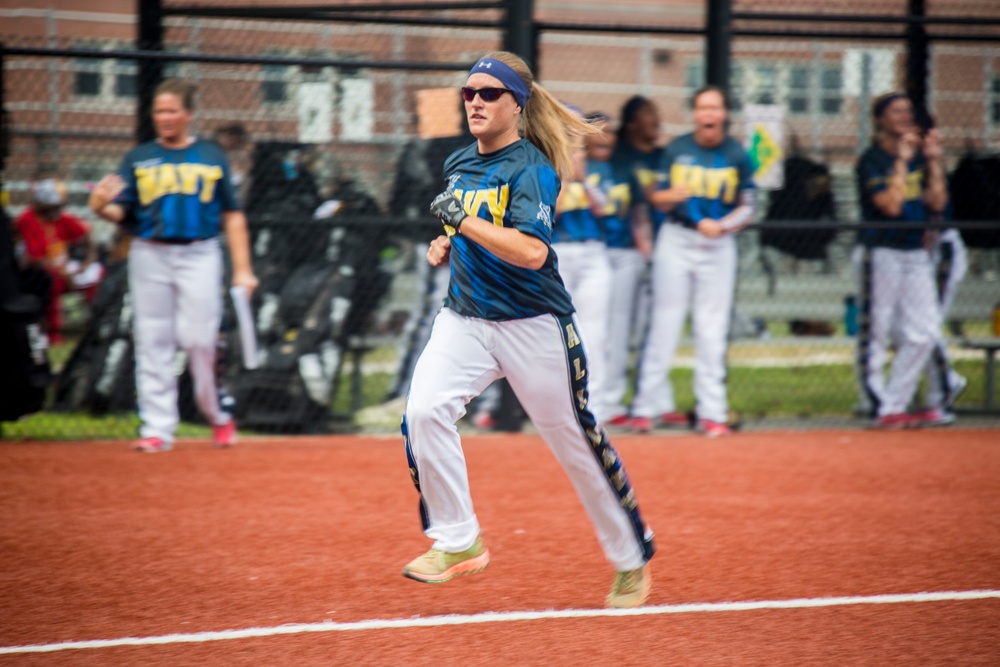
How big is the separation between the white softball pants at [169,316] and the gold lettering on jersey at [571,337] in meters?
3.90

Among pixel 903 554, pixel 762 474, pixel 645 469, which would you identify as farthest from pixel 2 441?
pixel 903 554

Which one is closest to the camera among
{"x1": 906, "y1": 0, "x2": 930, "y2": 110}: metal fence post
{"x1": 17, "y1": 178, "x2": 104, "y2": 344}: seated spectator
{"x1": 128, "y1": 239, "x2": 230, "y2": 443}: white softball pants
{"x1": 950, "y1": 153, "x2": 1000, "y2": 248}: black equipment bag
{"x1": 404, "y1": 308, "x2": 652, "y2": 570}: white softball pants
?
{"x1": 404, "y1": 308, "x2": 652, "y2": 570}: white softball pants

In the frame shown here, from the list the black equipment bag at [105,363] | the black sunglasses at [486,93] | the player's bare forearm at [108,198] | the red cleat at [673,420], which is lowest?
the red cleat at [673,420]

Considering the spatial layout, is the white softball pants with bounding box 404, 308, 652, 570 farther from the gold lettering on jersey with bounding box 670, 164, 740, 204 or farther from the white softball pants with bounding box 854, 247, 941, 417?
the white softball pants with bounding box 854, 247, 941, 417

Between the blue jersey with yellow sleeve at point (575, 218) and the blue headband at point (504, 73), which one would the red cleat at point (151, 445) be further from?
the blue headband at point (504, 73)

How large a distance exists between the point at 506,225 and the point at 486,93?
43 cm

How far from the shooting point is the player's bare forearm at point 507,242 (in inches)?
146

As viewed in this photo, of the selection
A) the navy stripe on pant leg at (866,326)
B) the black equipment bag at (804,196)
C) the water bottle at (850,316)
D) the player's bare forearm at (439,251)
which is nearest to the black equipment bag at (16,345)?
the player's bare forearm at (439,251)

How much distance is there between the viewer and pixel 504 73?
3893 mm

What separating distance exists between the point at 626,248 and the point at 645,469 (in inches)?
83.1

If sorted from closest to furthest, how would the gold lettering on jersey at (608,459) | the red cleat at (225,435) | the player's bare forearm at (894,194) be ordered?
the gold lettering on jersey at (608,459) → the red cleat at (225,435) → the player's bare forearm at (894,194)

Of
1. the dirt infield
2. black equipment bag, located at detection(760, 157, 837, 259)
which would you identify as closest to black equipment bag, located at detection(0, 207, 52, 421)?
the dirt infield

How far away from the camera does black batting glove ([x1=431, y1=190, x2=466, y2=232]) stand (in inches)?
147

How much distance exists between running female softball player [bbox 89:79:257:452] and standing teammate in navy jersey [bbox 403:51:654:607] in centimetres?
355
